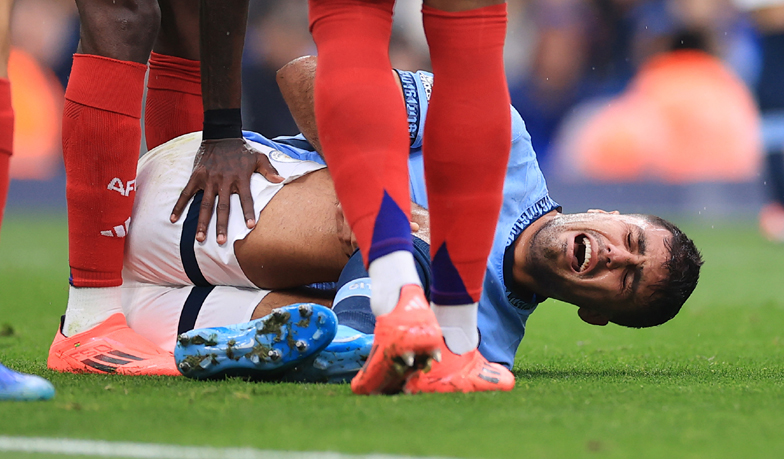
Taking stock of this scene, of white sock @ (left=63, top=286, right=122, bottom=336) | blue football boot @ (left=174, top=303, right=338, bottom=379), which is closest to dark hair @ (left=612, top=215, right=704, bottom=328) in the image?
blue football boot @ (left=174, top=303, right=338, bottom=379)

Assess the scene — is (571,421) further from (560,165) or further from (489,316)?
(560,165)

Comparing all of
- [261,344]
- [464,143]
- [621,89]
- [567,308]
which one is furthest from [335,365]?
[621,89]

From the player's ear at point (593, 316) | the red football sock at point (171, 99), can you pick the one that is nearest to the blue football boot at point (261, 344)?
the player's ear at point (593, 316)

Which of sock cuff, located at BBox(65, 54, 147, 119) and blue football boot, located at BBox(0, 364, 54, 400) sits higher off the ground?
sock cuff, located at BBox(65, 54, 147, 119)

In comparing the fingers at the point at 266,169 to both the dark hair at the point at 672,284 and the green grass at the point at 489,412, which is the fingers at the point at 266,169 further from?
the dark hair at the point at 672,284

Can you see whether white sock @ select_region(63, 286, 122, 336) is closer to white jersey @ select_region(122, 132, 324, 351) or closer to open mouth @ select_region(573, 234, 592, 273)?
white jersey @ select_region(122, 132, 324, 351)

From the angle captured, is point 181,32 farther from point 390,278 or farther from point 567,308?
point 567,308

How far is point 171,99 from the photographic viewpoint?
106 inches

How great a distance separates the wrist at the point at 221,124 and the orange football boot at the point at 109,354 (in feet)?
1.71

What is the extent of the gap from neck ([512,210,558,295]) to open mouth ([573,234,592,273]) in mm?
108

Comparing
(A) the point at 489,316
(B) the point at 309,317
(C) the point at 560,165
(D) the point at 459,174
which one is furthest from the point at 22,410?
(C) the point at 560,165

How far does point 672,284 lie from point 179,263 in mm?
1243

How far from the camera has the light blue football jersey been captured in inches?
88.7

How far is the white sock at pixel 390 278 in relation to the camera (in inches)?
58.2
